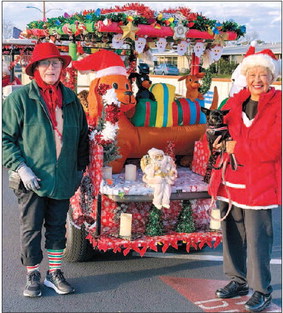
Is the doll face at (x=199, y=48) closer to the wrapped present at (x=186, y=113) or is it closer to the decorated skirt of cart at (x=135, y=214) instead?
the wrapped present at (x=186, y=113)

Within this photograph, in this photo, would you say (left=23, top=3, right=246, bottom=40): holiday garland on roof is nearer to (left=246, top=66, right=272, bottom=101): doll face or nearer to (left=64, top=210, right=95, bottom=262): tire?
(left=246, top=66, right=272, bottom=101): doll face

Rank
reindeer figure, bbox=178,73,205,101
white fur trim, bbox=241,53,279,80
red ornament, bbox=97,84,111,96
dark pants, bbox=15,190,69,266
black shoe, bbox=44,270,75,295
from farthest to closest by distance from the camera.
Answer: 1. reindeer figure, bbox=178,73,205,101
2. red ornament, bbox=97,84,111,96
3. black shoe, bbox=44,270,75,295
4. dark pants, bbox=15,190,69,266
5. white fur trim, bbox=241,53,279,80

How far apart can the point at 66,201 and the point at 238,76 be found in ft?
7.38

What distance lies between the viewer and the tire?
451 cm

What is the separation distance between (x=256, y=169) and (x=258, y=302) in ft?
3.28

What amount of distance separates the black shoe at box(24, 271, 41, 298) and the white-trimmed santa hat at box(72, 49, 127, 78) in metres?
1.98

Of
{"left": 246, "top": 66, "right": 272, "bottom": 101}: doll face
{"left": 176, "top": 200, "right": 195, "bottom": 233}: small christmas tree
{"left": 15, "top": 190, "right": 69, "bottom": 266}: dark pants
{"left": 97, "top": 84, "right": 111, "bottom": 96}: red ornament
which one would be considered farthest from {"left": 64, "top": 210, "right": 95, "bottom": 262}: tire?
{"left": 246, "top": 66, "right": 272, "bottom": 101}: doll face

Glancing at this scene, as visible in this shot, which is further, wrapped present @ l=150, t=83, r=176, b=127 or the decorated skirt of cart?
wrapped present @ l=150, t=83, r=176, b=127

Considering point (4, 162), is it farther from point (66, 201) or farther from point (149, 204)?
point (149, 204)

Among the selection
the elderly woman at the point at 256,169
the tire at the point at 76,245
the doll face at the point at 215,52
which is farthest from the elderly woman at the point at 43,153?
the doll face at the point at 215,52

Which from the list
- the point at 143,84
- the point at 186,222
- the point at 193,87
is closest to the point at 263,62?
the point at 186,222

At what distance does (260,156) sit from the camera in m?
3.57

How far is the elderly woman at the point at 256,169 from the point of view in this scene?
11.7 feet

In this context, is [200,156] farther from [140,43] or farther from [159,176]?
[140,43]
